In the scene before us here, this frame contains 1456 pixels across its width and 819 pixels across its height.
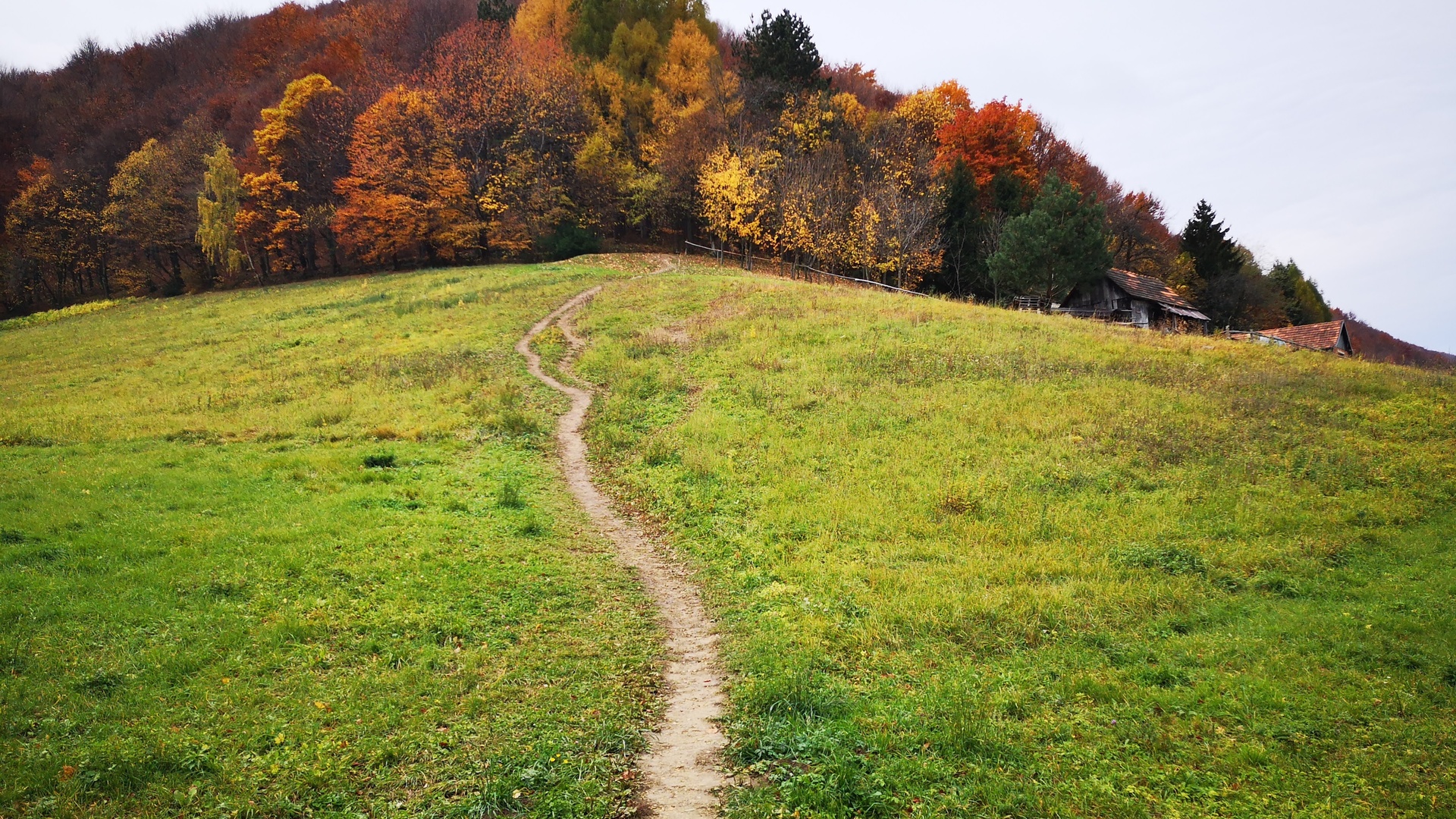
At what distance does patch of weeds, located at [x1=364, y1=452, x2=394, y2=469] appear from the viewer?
55.5ft

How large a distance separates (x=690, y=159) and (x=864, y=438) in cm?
4673

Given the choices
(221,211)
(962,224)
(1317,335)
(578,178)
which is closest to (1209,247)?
(1317,335)

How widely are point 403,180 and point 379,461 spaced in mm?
44970

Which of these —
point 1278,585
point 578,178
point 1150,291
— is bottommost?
point 1278,585

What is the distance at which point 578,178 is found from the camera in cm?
5931

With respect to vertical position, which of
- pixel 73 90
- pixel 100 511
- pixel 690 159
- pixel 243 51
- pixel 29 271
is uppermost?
pixel 243 51

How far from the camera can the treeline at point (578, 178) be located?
52.7m

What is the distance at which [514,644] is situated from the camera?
9633mm

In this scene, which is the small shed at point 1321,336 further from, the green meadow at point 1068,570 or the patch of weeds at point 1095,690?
the patch of weeds at point 1095,690

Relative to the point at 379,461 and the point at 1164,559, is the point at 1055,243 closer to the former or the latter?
the point at 1164,559

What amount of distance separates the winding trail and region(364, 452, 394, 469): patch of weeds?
4281 millimetres

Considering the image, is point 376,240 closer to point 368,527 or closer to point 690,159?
point 690,159

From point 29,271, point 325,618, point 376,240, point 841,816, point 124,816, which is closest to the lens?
point 124,816

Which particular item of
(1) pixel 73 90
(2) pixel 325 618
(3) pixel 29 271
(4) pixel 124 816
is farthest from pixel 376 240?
(1) pixel 73 90
